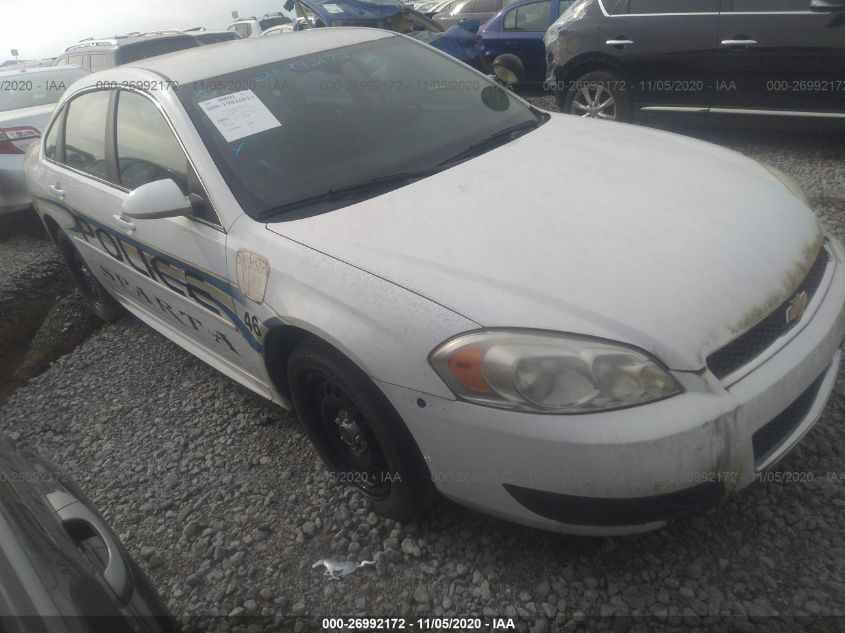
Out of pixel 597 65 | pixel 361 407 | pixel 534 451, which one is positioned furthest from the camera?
pixel 597 65

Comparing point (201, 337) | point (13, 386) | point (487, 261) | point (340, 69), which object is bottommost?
point (13, 386)

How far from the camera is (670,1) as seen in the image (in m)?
5.20

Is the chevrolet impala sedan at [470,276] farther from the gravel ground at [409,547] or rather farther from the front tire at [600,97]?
the front tire at [600,97]

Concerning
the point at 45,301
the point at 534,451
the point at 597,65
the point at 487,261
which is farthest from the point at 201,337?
the point at 597,65

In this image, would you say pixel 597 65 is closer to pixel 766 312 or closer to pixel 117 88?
pixel 117 88

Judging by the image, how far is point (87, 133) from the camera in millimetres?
3328

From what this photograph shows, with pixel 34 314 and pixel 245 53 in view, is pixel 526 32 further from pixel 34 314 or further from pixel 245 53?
pixel 34 314

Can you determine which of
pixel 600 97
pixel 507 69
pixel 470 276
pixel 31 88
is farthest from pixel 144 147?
pixel 31 88

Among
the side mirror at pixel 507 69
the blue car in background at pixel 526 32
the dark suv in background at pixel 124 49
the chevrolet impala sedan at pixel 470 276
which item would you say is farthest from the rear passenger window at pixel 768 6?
the dark suv in background at pixel 124 49

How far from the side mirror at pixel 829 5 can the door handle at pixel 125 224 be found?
15.2ft

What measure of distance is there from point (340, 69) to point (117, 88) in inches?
43.2

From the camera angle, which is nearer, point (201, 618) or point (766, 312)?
point (766, 312)

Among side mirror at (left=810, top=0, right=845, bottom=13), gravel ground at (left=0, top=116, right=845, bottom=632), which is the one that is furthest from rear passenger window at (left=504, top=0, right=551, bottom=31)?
gravel ground at (left=0, top=116, right=845, bottom=632)

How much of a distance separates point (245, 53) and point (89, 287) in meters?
2.17
